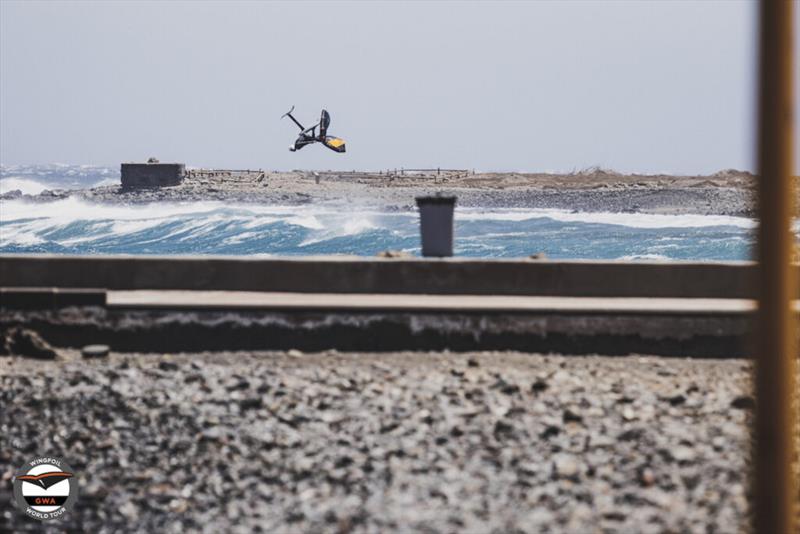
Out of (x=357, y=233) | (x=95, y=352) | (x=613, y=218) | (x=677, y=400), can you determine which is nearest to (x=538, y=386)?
(x=677, y=400)

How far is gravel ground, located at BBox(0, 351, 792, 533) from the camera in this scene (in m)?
9.10

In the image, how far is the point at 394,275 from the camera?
48.7ft

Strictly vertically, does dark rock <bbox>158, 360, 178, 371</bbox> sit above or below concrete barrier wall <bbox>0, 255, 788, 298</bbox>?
below

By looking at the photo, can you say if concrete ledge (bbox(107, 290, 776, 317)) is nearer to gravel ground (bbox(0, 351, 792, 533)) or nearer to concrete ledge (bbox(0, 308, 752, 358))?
concrete ledge (bbox(0, 308, 752, 358))

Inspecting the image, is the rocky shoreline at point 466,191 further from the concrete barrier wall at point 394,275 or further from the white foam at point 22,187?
the concrete barrier wall at point 394,275

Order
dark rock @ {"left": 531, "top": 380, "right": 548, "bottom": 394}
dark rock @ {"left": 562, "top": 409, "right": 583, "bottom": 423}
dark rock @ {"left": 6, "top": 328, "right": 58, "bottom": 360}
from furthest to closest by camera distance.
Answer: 1. dark rock @ {"left": 6, "top": 328, "right": 58, "bottom": 360}
2. dark rock @ {"left": 531, "top": 380, "right": 548, "bottom": 394}
3. dark rock @ {"left": 562, "top": 409, "right": 583, "bottom": 423}

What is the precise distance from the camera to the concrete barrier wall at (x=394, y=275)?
48.2 ft

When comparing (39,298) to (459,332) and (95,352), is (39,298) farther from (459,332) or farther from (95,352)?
(459,332)

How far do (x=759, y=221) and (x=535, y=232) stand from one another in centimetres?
6878

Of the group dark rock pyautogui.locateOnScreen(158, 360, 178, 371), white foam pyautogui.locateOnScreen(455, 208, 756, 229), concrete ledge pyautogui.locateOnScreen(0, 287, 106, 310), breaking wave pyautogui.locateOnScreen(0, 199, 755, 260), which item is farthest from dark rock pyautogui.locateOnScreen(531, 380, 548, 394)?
white foam pyautogui.locateOnScreen(455, 208, 756, 229)

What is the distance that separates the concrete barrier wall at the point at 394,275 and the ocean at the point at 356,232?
3895 centimetres

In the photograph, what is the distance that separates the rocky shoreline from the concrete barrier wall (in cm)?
7210

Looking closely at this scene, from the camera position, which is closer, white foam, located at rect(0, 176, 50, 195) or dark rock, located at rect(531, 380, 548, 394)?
dark rock, located at rect(531, 380, 548, 394)

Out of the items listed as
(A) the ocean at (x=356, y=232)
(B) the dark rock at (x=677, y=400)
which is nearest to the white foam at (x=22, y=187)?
(A) the ocean at (x=356, y=232)
